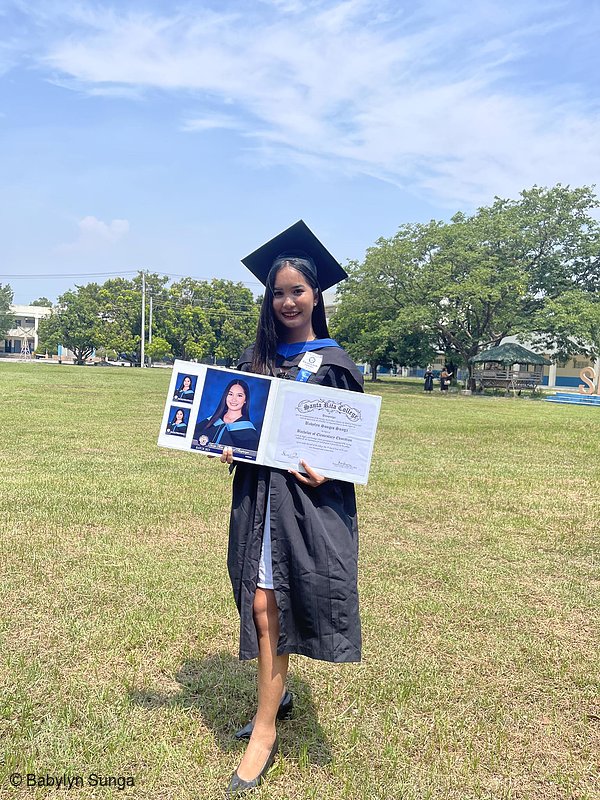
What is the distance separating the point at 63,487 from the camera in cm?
655

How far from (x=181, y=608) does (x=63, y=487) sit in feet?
11.2

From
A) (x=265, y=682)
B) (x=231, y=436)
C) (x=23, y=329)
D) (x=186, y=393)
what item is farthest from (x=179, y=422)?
(x=23, y=329)

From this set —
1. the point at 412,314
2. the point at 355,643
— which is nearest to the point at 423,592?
the point at 355,643

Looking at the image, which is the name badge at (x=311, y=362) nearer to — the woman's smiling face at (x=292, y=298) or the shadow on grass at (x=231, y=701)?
the woman's smiling face at (x=292, y=298)

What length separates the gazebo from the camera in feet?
101

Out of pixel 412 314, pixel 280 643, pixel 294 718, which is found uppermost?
pixel 412 314

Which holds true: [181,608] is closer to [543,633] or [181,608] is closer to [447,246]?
[543,633]

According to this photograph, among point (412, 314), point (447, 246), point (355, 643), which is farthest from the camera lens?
point (447, 246)

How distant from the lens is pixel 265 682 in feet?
7.51

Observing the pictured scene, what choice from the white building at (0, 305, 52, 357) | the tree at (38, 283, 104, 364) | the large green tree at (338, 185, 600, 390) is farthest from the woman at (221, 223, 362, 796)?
the white building at (0, 305, 52, 357)

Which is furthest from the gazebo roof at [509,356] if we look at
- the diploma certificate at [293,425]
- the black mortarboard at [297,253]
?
the diploma certificate at [293,425]

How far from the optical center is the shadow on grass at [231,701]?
251cm

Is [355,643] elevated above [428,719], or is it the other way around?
[355,643]

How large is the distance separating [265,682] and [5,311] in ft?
224
